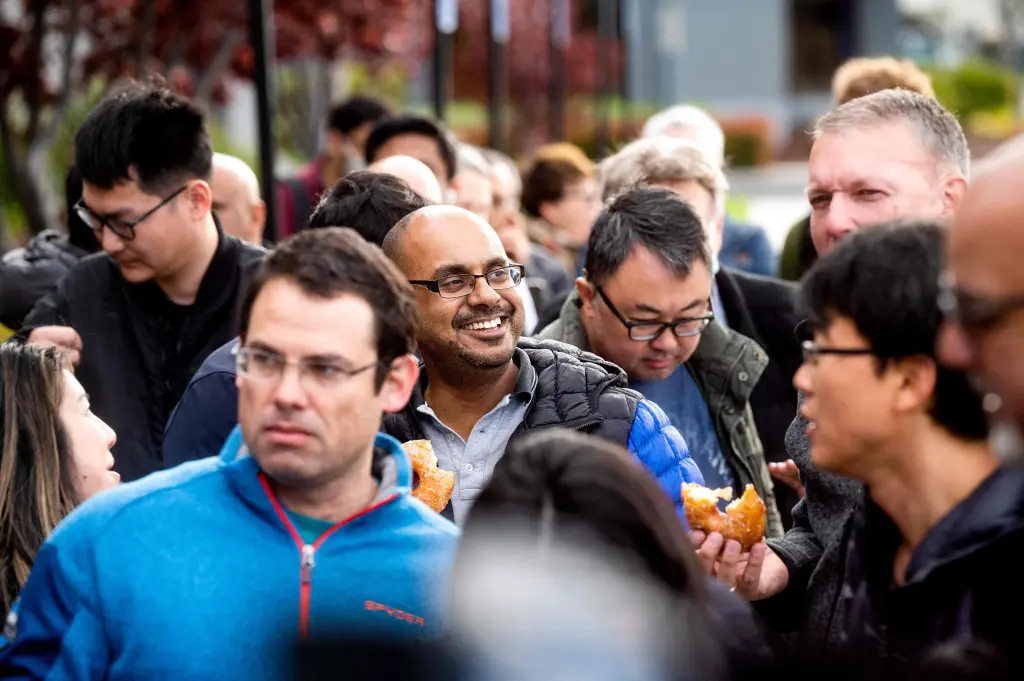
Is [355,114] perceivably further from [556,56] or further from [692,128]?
[556,56]

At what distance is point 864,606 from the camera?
123 inches

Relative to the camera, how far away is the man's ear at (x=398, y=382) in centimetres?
331

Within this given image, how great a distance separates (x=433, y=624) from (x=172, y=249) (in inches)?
104

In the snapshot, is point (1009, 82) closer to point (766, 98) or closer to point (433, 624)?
point (766, 98)

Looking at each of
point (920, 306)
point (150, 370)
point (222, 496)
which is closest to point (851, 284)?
point (920, 306)

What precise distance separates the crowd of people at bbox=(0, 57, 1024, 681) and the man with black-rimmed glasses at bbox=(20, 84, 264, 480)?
0.01 m

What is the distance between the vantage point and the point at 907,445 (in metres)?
3.03

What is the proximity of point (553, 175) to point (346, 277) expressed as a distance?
6887mm

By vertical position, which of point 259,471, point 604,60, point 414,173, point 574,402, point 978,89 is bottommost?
point 978,89

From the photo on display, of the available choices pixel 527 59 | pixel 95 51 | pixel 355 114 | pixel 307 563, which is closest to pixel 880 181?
pixel 307 563

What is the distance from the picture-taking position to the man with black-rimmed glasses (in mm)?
5215

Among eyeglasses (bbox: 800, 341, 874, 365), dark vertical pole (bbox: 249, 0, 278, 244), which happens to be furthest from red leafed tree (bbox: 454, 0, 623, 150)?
eyeglasses (bbox: 800, 341, 874, 365)

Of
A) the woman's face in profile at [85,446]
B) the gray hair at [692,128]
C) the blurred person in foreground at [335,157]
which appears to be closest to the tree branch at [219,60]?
the blurred person in foreground at [335,157]

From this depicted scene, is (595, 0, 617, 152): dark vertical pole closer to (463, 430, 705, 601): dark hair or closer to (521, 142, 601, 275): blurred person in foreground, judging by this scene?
(521, 142, 601, 275): blurred person in foreground
